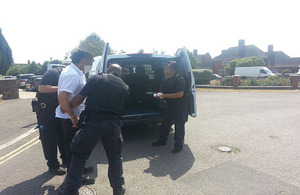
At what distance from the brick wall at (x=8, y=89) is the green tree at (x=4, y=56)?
40776 mm

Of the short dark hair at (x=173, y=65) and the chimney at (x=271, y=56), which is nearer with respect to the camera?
the short dark hair at (x=173, y=65)

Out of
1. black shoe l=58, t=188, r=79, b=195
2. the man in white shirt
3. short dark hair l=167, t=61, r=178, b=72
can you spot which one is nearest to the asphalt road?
black shoe l=58, t=188, r=79, b=195

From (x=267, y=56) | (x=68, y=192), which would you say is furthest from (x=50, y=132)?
(x=267, y=56)

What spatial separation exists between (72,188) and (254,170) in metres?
2.87

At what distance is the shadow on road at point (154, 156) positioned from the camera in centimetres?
390

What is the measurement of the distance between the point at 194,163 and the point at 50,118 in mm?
2599

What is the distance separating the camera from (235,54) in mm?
62625

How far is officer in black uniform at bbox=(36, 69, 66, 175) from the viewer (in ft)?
12.0

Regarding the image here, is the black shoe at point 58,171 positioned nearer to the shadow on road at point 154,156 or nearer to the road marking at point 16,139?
the shadow on road at point 154,156

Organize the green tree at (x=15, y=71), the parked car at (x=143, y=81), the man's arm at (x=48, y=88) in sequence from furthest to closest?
the green tree at (x=15, y=71) < the parked car at (x=143, y=81) < the man's arm at (x=48, y=88)

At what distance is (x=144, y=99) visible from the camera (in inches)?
273

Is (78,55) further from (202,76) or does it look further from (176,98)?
(202,76)

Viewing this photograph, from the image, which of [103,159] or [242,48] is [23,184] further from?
[242,48]

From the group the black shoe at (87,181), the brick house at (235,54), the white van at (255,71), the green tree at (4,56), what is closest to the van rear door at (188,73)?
the black shoe at (87,181)
